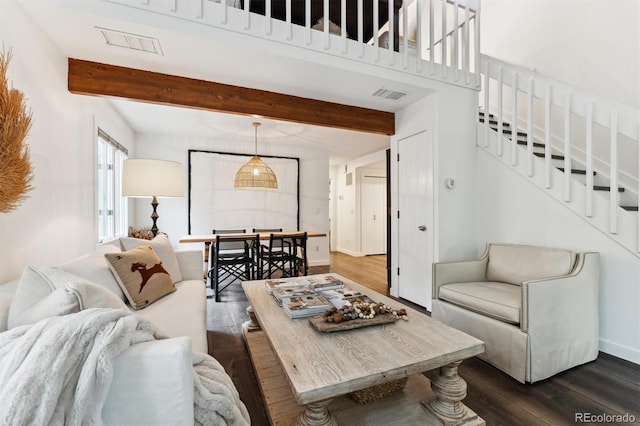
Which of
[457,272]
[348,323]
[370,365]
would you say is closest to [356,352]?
[370,365]

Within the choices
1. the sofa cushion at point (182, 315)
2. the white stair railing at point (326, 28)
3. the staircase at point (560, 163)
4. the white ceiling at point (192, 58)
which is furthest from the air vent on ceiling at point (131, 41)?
the staircase at point (560, 163)

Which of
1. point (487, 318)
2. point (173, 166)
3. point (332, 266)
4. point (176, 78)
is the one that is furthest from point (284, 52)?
point (332, 266)

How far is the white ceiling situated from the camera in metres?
1.92

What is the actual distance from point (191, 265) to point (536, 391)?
8.98 feet

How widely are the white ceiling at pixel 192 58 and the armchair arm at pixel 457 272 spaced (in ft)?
6.02

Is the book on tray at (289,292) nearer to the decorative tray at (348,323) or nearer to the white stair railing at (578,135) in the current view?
the decorative tray at (348,323)

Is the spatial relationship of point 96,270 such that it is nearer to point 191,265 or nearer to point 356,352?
point 191,265

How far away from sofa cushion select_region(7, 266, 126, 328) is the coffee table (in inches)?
29.4

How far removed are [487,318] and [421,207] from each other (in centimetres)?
152

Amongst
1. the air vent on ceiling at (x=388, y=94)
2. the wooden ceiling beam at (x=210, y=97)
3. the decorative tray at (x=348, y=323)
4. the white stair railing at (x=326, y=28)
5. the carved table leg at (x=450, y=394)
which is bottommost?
the carved table leg at (x=450, y=394)

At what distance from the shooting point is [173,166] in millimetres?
2781

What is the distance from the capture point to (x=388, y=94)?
3141 mm

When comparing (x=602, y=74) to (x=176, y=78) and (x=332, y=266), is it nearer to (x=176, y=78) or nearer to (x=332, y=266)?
(x=176, y=78)

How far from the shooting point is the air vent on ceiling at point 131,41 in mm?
2078
